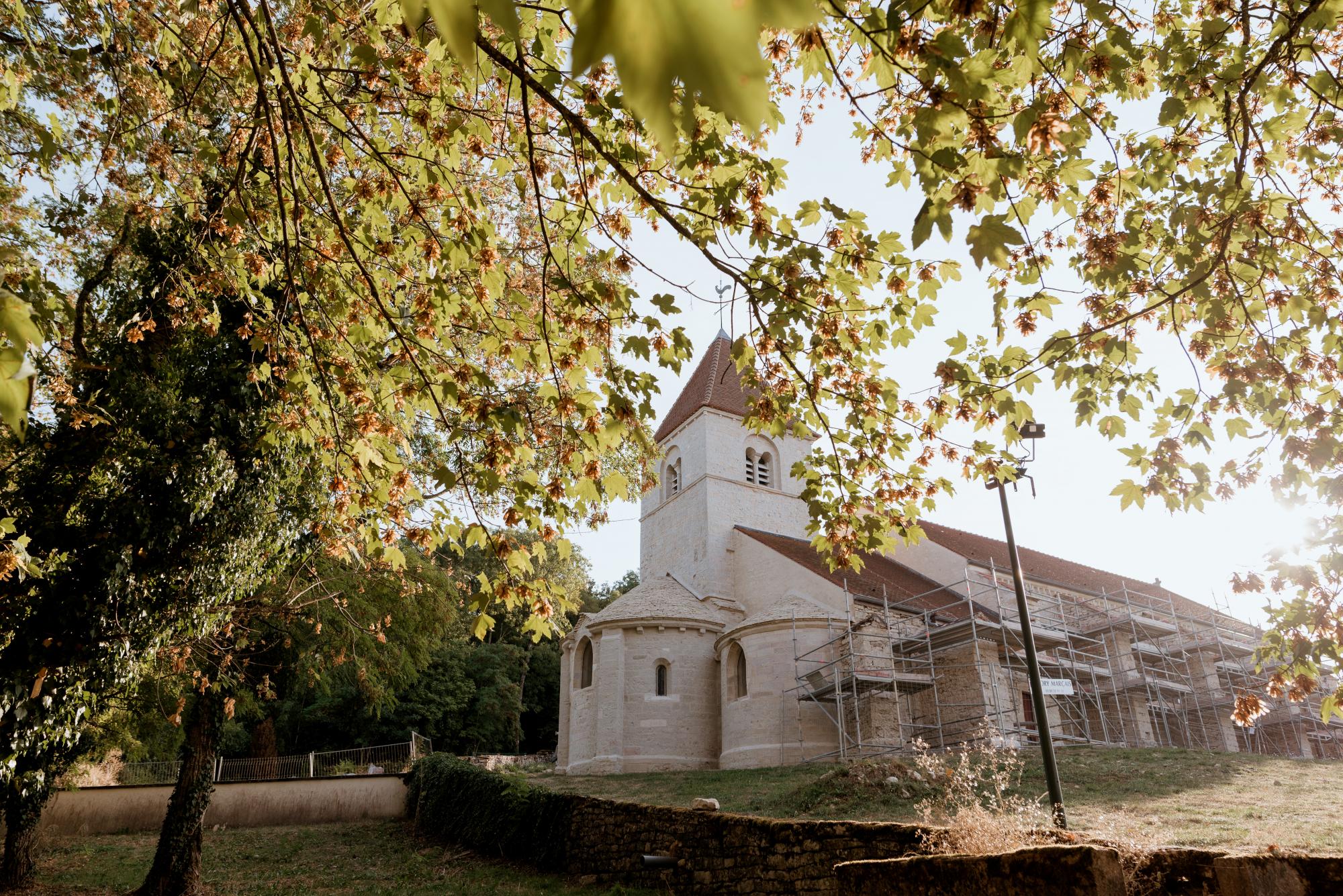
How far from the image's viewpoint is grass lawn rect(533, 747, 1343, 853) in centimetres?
930

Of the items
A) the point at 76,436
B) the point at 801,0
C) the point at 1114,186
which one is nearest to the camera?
the point at 801,0

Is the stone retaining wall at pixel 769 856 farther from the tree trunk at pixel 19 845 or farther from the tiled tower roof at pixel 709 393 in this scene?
the tiled tower roof at pixel 709 393

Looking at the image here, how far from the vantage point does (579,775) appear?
2270 cm

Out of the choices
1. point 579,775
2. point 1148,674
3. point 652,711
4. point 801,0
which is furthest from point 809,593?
point 801,0

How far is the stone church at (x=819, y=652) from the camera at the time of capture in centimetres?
2091

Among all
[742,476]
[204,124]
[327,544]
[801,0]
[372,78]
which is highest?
[742,476]

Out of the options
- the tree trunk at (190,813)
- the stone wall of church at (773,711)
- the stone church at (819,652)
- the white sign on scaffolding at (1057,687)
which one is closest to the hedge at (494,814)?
the tree trunk at (190,813)

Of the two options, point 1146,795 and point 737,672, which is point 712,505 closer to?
point 737,672

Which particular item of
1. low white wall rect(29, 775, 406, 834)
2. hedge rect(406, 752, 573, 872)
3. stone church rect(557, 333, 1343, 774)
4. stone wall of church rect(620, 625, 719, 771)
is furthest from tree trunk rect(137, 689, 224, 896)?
stone wall of church rect(620, 625, 719, 771)

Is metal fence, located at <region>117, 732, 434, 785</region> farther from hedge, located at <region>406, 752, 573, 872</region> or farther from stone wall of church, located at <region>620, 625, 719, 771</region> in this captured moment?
hedge, located at <region>406, 752, 573, 872</region>

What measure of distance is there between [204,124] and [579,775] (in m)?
18.9

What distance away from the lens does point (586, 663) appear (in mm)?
26000

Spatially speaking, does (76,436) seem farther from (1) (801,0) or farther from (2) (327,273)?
(1) (801,0)

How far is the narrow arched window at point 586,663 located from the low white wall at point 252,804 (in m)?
6.85
